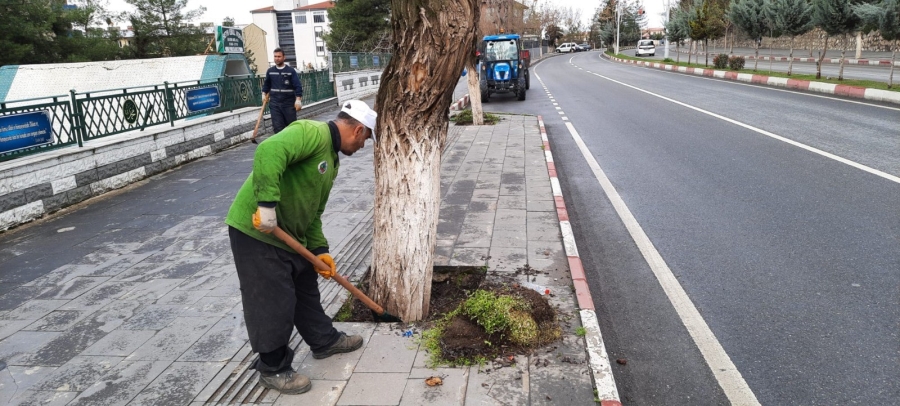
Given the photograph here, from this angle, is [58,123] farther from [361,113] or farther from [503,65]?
[503,65]

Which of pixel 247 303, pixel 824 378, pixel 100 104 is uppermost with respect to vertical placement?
pixel 100 104

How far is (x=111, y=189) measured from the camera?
334 inches

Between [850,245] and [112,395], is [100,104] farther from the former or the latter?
[850,245]

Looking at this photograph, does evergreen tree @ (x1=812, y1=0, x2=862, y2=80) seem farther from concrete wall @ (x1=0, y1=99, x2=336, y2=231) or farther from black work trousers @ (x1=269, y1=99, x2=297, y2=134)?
concrete wall @ (x1=0, y1=99, x2=336, y2=231)

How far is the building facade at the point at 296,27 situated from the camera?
82.4m

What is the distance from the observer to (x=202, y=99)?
11.5 meters

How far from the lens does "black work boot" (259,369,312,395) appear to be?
322 centimetres

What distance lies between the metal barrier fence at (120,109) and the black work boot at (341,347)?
221 inches

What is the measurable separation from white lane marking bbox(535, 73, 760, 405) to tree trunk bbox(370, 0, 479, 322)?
6.02ft

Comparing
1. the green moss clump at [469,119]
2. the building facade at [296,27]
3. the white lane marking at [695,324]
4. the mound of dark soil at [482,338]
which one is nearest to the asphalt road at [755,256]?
the white lane marking at [695,324]

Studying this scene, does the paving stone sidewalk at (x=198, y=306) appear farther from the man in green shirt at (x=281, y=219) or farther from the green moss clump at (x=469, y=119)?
the green moss clump at (x=469, y=119)

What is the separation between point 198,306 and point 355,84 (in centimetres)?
1918

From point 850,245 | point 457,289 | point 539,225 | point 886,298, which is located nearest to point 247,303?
point 457,289

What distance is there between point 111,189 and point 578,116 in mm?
11274
